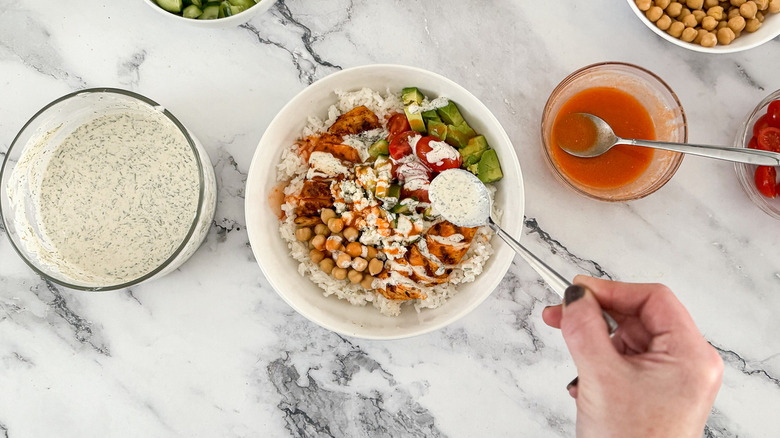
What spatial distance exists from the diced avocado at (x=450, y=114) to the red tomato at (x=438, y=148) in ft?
0.30

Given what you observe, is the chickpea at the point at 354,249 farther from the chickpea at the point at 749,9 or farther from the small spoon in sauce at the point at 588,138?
the chickpea at the point at 749,9

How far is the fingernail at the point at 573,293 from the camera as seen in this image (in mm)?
1345

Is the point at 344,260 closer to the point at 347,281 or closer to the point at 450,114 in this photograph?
the point at 347,281

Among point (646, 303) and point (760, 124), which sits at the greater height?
point (760, 124)

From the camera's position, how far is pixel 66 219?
2.01 metres

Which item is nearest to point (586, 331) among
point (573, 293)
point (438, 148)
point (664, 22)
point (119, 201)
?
point (573, 293)

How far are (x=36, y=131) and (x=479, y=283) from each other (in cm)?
162

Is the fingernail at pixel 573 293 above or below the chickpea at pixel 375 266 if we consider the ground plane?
above

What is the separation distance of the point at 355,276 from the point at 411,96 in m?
0.64

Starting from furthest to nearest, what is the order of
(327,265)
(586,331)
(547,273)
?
(327,265) < (547,273) < (586,331)

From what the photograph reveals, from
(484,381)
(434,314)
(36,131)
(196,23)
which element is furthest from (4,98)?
(484,381)

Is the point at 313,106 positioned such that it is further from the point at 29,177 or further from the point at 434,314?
the point at 29,177

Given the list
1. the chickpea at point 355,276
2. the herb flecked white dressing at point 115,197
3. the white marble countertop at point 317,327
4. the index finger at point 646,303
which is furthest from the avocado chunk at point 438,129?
the herb flecked white dressing at point 115,197

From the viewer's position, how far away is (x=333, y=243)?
1926 mm
